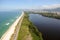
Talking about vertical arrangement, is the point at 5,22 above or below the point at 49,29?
below

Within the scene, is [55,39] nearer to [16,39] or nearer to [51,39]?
[51,39]

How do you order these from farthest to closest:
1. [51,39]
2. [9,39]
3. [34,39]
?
[51,39] < [34,39] < [9,39]

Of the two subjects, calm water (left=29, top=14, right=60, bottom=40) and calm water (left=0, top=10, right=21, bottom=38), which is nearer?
calm water (left=29, top=14, right=60, bottom=40)

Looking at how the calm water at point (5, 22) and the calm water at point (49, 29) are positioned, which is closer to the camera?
the calm water at point (49, 29)

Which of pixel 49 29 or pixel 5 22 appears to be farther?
pixel 5 22

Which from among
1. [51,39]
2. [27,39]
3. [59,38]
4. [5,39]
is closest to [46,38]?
[51,39]

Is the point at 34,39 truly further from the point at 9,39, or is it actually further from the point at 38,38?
the point at 9,39

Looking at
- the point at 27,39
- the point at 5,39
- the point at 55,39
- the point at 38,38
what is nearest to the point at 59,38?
the point at 55,39

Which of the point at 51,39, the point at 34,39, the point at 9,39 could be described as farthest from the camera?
the point at 51,39

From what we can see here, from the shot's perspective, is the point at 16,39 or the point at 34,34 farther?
the point at 34,34
